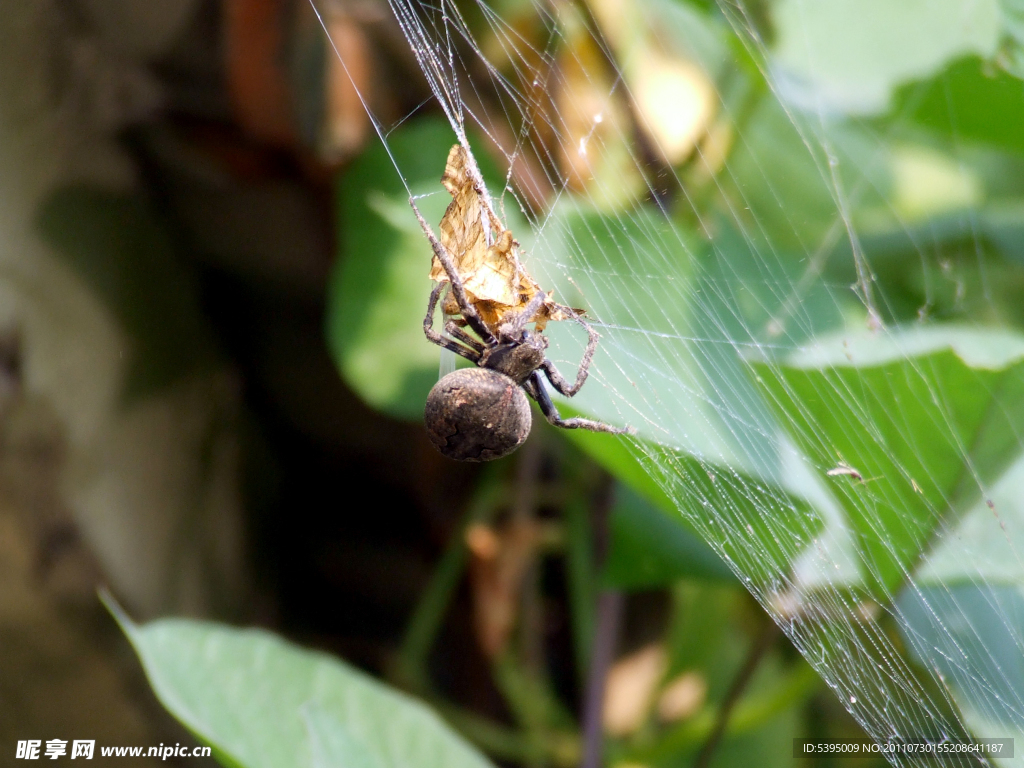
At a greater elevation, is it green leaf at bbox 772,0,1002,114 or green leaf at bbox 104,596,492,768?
green leaf at bbox 772,0,1002,114

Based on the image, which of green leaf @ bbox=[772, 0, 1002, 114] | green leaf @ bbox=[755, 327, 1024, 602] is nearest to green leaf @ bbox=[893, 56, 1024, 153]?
green leaf @ bbox=[772, 0, 1002, 114]

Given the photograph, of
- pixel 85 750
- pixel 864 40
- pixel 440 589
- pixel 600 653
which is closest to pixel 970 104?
pixel 864 40

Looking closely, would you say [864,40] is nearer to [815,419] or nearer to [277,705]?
[815,419]

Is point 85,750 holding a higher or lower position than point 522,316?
lower

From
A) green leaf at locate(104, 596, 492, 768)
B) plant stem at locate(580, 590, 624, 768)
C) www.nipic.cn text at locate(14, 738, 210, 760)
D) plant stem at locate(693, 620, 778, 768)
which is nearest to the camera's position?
green leaf at locate(104, 596, 492, 768)

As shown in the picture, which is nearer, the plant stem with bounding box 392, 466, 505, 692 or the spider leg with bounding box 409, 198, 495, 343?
the spider leg with bounding box 409, 198, 495, 343

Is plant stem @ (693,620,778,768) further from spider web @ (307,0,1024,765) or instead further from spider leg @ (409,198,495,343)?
spider leg @ (409,198,495,343)

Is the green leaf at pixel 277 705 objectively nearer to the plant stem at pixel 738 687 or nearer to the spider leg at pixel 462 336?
the plant stem at pixel 738 687
